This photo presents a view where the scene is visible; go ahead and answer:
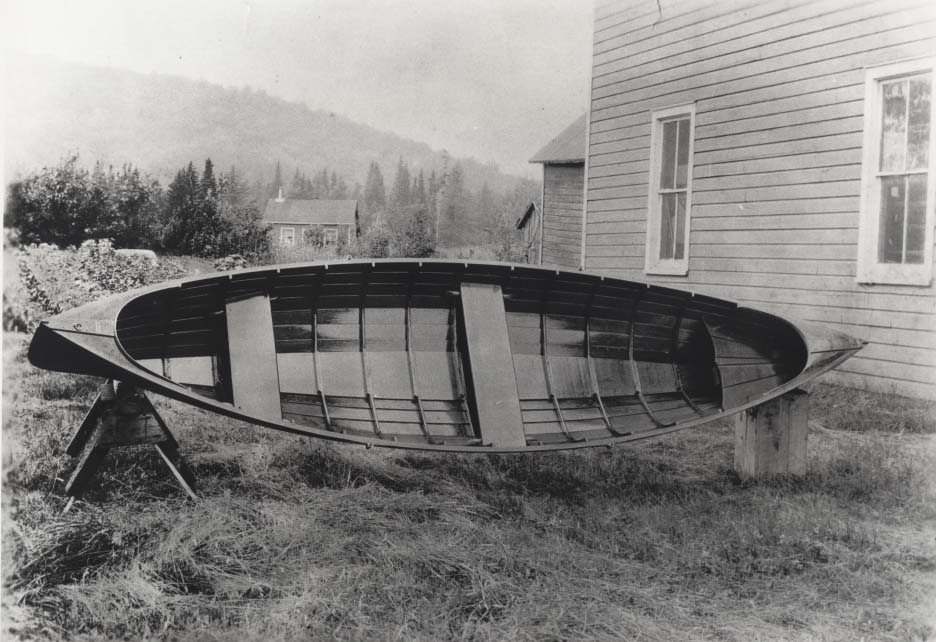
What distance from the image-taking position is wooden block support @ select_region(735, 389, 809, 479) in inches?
181

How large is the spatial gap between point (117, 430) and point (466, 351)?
230cm

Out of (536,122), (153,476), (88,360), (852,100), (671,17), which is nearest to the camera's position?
(88,360)

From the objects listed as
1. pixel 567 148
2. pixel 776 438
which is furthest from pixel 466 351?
pixel 567 148

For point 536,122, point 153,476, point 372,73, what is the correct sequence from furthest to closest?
point 536,122
point 372,73
point 153,476

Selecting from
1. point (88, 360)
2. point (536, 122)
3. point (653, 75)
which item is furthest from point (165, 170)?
point (536, 122)

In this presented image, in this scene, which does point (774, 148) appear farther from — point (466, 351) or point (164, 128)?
point (164, 128)

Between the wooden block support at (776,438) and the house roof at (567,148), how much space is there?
40.8 feet

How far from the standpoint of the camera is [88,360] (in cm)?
320

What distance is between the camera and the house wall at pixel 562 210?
1670 cm

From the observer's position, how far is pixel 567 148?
17.4m

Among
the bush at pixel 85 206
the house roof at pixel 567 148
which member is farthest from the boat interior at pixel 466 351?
the house roof at pixel 567 148

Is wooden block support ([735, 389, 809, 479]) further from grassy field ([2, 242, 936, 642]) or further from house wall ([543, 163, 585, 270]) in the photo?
house wall ([543, 163, 585, 270])

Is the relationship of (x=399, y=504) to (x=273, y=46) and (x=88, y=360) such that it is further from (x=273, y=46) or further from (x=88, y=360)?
(x=273, y=46)

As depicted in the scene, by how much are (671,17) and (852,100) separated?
9.41 ft
